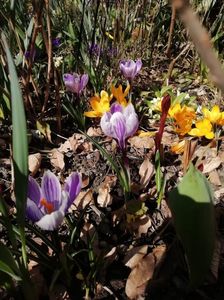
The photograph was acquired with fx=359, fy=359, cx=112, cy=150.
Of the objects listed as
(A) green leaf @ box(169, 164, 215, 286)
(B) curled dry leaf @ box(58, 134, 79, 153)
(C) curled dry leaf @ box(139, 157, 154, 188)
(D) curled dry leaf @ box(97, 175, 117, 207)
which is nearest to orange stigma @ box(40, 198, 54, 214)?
(A) green leaf @ box(169, 164, 215, 286)

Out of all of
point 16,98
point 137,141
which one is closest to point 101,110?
A: point 137,141

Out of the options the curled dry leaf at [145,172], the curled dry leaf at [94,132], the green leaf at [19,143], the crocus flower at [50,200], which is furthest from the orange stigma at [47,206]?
the curled dry leaf at [94,132]

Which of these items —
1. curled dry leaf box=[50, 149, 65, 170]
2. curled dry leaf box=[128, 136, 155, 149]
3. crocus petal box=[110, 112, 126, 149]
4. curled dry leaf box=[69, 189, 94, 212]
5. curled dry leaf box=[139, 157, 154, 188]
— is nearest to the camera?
crocus petal box=[110, 112, 126, 149]

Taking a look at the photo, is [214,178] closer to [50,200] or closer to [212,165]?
[212,165]

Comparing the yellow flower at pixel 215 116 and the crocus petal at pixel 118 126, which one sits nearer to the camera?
the crocus petal at pixel 118 126

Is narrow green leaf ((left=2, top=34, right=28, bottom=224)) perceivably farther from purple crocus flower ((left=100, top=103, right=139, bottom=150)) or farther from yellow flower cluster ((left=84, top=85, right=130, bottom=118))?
yellow flower cluster ((left=84, top=85, right=130, bottom=118))

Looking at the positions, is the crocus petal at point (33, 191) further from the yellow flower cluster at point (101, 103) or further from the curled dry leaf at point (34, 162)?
the yellow flower cluster at point (101, 103)
